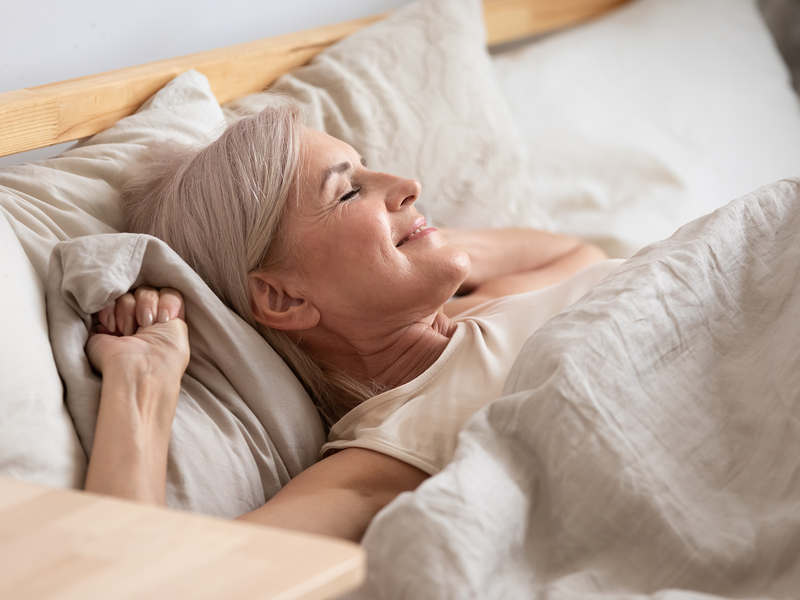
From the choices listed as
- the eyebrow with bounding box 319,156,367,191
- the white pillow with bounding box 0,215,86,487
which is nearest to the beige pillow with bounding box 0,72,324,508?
the white pillow with bounding box 0,215,86,487

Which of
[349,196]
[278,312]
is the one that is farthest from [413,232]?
[278,312]

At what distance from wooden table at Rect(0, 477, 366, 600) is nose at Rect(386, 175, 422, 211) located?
2.12 feet

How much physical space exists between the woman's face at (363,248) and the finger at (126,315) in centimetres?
25

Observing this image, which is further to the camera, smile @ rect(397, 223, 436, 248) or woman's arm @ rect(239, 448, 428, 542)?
smile @ rect(397, 223, 436, 248)

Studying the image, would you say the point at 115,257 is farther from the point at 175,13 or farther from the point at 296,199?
the point at 175,13

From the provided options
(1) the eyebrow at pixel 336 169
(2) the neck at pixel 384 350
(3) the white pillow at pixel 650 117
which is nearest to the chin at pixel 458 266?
(2) the neck at pixel 384 350

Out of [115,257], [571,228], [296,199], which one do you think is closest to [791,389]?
[296,199]

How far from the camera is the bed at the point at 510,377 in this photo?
669 mm

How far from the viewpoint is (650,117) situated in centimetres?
180

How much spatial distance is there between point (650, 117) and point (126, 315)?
1.41m

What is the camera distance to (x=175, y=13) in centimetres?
143

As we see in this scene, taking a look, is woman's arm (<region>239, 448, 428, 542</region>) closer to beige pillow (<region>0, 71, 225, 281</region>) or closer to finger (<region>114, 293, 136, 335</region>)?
finger (<region>114, 293, 136, 335</region>)

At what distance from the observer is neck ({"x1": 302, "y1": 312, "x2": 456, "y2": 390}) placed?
3.63ft

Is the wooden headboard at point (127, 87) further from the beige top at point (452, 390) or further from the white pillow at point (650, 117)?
the beige top at point (452, 390)
